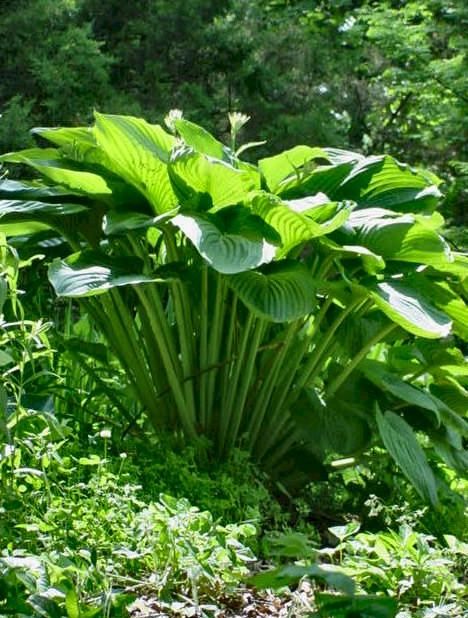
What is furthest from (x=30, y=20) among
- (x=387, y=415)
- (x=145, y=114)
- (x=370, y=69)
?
(x=387, y=415)

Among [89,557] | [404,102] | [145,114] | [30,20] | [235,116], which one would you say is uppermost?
[235,116]

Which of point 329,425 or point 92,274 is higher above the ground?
point 92,274

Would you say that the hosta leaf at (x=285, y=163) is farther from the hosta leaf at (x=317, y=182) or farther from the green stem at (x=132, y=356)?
the green stem at (x=132, y=356)

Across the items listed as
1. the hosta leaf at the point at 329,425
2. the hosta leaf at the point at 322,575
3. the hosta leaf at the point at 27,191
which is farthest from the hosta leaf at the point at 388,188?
the hosta leaf at the point at 322,575

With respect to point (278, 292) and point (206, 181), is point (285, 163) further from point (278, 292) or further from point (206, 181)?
point (278, 292)

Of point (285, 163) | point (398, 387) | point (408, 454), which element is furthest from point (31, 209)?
point (408, 454)

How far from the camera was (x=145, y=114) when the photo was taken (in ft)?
28.9

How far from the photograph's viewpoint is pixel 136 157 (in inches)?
114

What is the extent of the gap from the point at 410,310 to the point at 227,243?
0.55 meters

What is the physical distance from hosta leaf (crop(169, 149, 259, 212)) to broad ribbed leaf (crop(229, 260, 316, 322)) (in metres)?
0.25

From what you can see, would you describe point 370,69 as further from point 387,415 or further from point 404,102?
point 387,415

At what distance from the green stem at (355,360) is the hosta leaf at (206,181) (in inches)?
24.7

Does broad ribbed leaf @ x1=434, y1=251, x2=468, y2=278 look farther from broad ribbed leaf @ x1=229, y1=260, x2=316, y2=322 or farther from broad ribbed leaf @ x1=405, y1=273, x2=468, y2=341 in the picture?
broad ribbed leaf @ x1=229, y1=260, x2=316, y2=322

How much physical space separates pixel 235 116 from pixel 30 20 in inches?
234
